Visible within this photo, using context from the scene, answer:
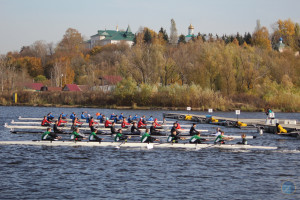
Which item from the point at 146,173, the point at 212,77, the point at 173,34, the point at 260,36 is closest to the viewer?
the point at 146,173

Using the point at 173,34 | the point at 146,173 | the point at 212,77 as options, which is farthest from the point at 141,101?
the point at 173,34

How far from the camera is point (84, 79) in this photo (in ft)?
393

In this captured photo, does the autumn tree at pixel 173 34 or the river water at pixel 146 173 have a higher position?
the autumn tree at pixel 173 34

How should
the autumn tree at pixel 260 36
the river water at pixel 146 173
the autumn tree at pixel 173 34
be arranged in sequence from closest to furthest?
1. the river water at pixel 146 173
2. the autumn tree at pixel 260 36
3. the autumn tree at pixel 173 34

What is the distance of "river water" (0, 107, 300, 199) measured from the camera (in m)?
21.3

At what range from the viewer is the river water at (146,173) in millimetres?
21266

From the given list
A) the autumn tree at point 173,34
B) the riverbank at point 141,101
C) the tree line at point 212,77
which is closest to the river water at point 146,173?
the riverbank at point 141,101

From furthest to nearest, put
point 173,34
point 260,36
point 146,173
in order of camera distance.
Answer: point 173,34
point 260,36
point 146,173

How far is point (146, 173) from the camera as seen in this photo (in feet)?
84.0

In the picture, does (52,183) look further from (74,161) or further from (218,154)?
(218,154)

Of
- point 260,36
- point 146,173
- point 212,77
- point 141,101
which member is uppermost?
point 260,36

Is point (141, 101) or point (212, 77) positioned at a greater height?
point (212, 77)

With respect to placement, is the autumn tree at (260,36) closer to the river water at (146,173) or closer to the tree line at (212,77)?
the tree line at (212,77)

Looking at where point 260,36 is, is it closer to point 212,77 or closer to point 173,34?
point 173,34
